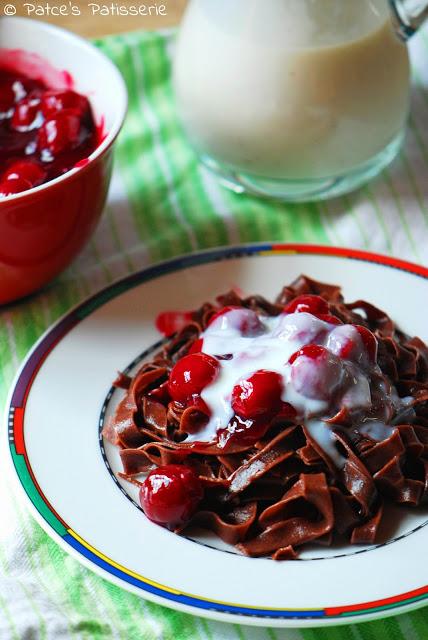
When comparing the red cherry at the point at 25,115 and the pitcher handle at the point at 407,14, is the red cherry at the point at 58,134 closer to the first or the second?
the red cherry at the point at 25,115

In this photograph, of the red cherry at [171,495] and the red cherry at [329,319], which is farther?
the red cherry at [329,319]

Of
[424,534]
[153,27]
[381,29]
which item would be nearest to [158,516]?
[424,534]

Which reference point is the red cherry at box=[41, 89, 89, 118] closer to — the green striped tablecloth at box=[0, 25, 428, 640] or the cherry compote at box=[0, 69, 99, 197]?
the cherry compote at box=[0, 69, 99, 197]

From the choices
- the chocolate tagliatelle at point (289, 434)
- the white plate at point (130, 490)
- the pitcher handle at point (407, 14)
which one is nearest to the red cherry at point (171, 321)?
the white plate at point (130, 490)

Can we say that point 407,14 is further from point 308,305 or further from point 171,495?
point 171,495

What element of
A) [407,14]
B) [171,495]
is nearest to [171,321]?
[171,495]

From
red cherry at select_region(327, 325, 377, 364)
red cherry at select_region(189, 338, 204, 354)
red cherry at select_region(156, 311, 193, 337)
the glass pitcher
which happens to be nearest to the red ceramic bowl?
the glass pitcher
